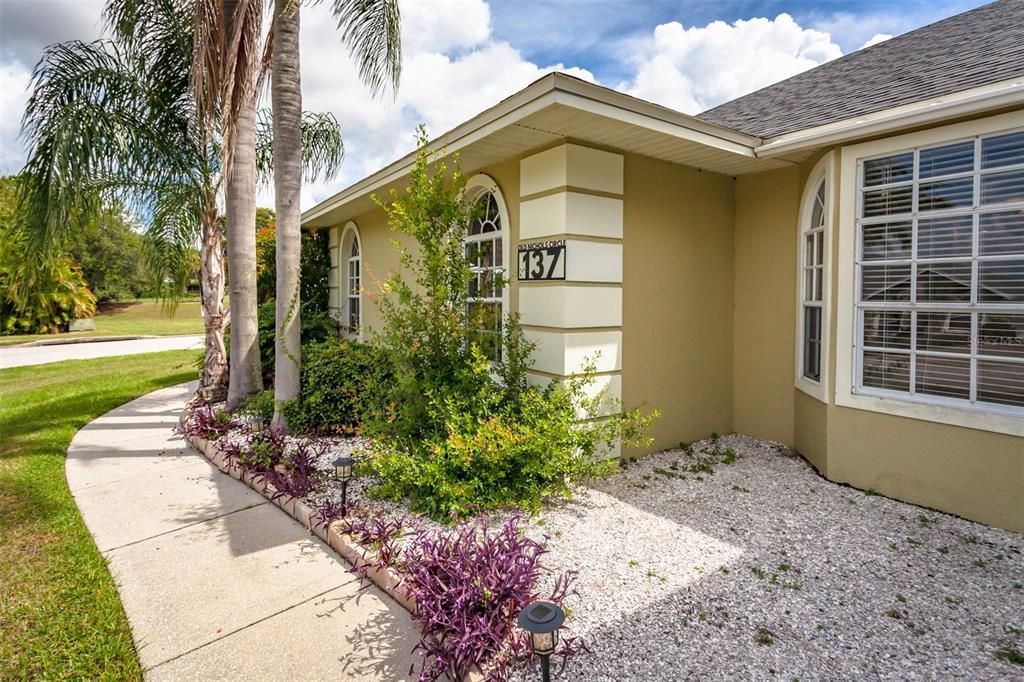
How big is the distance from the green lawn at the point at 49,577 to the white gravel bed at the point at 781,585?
2288 mm

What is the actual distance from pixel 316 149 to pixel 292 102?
4.68m

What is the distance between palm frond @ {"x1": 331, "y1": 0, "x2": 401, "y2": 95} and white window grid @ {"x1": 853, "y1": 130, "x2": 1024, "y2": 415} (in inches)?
217

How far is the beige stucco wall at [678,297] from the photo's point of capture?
17.2ft

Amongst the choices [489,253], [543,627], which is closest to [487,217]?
[489,253]

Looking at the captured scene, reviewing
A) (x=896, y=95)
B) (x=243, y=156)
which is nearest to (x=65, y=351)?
(x=243, y=156)

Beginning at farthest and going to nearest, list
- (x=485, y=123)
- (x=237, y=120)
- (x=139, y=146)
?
(x=139, y=146) → (x=237, y=120) → (x=485, y=123)

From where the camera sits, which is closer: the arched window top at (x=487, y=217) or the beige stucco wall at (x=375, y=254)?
the arched window top at (x=487, y=217)

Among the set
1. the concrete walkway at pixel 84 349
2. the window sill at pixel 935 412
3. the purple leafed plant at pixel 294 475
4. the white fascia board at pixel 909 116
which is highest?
the white fascia board at pixel 909 116

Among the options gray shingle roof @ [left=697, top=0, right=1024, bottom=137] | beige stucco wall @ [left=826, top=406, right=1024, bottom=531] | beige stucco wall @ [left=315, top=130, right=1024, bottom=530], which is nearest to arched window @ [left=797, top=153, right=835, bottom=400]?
beige stucco wall @ [left=315, top=130, right=1024, bottom=530]

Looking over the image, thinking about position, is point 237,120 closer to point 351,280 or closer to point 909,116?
point 351,280

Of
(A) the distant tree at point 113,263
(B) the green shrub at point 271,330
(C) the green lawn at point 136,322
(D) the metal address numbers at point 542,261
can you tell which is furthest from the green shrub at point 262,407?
(A) the distant tree at point 113,263

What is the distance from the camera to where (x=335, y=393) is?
20.7 ft

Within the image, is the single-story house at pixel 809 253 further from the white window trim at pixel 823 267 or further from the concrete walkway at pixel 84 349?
the concrete walkway at pixel 84 349

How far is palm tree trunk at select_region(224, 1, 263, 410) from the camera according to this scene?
6.75 metres
